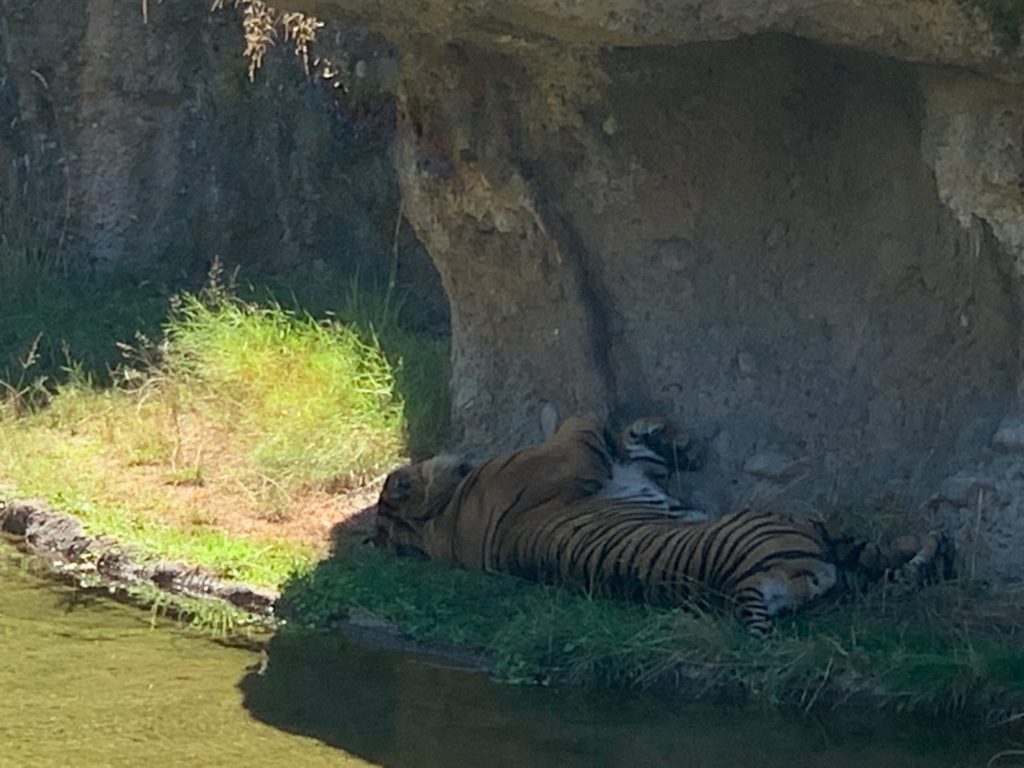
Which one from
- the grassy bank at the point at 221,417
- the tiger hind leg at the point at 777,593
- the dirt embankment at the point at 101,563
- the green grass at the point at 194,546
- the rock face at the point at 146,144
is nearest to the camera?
the tiger hind leg at the point at 777,593

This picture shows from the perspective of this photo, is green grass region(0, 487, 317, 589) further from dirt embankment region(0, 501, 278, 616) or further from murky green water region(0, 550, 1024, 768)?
murky green water region(0, 550, 1024, 768)

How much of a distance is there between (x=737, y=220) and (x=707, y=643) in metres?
1.95

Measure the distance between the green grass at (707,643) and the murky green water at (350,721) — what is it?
0.10 meters

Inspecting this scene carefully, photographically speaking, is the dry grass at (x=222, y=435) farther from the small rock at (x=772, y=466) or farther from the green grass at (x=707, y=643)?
the small rock at (x=772, y=466)

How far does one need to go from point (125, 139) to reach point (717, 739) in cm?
733

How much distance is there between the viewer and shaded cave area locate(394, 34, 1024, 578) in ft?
20.6

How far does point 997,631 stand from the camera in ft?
18.4

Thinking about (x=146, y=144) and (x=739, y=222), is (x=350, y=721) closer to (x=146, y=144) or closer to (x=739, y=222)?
(x=739, y=222)

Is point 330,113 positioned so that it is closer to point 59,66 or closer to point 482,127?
point 59,66

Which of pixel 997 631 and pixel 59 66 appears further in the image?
pixel 59 66

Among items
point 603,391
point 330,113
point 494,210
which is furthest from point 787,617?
point 330,113

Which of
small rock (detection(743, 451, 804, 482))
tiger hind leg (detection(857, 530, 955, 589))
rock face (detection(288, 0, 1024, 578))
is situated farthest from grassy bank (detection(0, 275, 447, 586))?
tiger hind leg (detection(857, 530, 955, 589))

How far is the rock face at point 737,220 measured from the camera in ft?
19.4

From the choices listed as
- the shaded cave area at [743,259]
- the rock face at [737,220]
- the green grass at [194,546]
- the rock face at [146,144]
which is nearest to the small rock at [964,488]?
the shaded cave area at [743,259]
